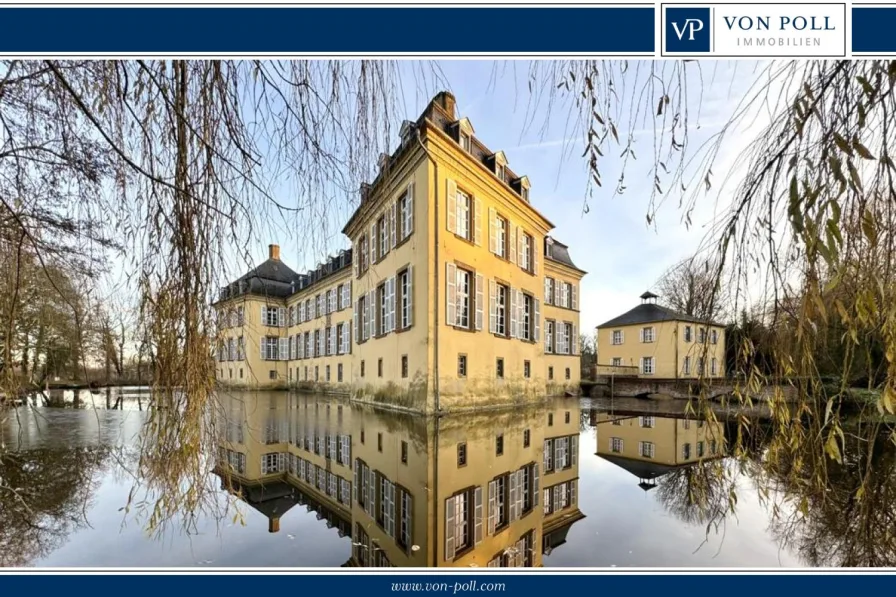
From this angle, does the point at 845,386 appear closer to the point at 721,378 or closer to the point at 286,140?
the point at 721,378

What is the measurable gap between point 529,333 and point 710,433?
1063 centimetres

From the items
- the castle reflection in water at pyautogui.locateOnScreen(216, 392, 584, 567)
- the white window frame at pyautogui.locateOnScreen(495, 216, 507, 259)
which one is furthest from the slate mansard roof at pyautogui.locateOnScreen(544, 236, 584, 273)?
the castle reflection in water at pyautogui.locateOnScreen(216, 392, 584, 567)

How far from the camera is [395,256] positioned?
33.3ft

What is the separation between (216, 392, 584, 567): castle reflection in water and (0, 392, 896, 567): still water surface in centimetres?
1

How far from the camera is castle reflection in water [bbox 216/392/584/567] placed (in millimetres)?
2117

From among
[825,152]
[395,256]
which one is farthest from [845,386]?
[395,256]

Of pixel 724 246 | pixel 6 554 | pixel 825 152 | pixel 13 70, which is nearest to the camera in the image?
pixel 825 152

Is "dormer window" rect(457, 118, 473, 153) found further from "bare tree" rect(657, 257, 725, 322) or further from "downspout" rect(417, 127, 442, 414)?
"bare tree" rect(657, 257, 725, 322)

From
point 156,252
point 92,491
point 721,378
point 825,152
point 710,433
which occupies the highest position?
point 825,152

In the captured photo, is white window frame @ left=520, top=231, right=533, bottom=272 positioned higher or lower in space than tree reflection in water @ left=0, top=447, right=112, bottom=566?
higher

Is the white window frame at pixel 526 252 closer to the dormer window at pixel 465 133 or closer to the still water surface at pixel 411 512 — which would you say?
the dormer window at pixel 465 133

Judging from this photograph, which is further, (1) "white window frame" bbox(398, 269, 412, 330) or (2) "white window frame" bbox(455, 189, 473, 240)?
(1) "white window frame" bbox(398, 269, 412, 330)

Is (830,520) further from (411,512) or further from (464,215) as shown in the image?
(464,215)

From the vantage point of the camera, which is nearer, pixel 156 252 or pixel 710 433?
pixel 156 252
